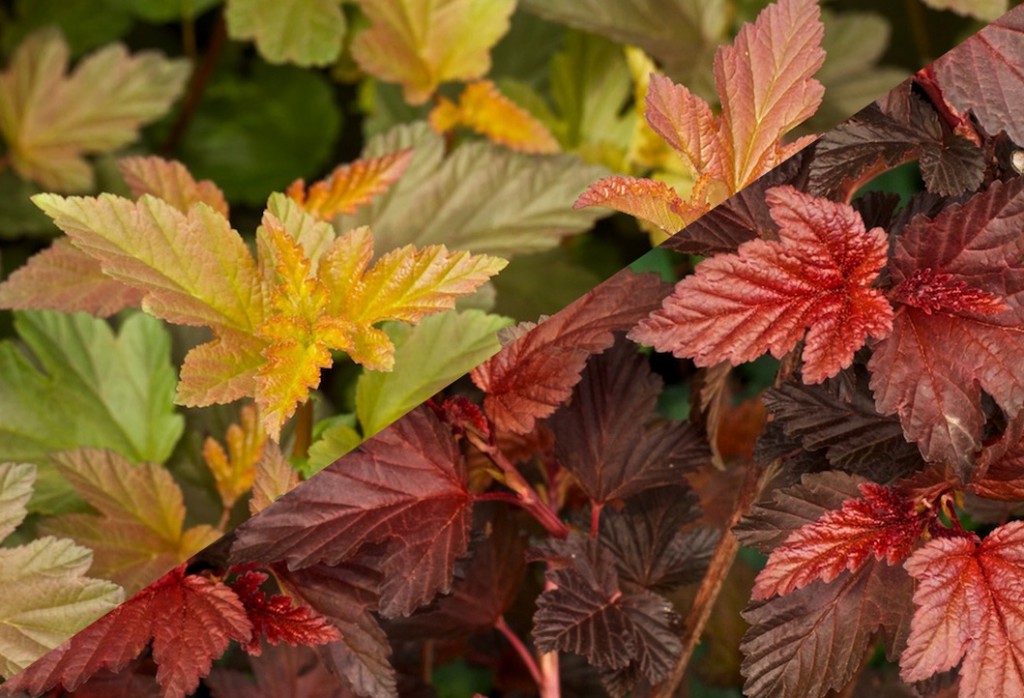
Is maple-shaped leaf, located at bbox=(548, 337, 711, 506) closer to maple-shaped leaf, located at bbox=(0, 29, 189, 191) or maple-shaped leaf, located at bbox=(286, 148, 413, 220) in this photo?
maple-shaped leaf, located at bbox=(286, 148, 413, 220)

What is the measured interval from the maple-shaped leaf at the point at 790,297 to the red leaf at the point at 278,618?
0.19m

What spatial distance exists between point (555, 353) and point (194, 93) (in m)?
0.96

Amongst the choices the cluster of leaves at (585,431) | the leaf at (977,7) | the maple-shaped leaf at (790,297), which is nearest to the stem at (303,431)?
the cluster of leaves at (585,431)

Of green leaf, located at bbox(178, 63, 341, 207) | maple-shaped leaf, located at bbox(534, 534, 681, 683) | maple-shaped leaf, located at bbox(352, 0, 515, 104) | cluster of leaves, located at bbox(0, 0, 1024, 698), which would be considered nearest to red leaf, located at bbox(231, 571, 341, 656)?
cluster of leaves, located at bbox(0, 0, 1024, 698)

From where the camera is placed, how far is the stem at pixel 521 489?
1.86 ft

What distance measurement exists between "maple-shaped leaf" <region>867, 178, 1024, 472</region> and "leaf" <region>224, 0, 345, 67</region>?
26.5 inches

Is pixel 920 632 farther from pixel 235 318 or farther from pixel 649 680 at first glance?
pixel 235 318

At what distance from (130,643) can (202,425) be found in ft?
Result: 0.81

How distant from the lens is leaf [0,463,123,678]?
504mm

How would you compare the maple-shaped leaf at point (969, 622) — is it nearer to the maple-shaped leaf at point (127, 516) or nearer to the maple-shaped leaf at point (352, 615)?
the maple-shaped leaf at point (352, 615)

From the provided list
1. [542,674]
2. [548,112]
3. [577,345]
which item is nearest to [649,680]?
[542,674]

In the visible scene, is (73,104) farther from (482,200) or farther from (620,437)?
(620,437)

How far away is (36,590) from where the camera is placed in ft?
1.70

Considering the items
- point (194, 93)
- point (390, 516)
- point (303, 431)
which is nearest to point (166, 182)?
point (303, 431)
